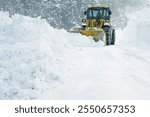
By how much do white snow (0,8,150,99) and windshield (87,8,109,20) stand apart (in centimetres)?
877

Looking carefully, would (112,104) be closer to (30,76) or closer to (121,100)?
(121,100)

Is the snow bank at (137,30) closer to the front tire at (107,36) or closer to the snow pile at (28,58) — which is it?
the front tire at (107,36)

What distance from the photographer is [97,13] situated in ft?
75.1

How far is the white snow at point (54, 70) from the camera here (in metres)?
8.47

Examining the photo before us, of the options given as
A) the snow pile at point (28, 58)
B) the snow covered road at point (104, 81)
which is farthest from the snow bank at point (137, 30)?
the snow covered road at point (104, 81)

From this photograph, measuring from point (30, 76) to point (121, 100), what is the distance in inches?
86.7

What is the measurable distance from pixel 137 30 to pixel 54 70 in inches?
1799

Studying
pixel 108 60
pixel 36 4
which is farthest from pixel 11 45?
pixel 36 4

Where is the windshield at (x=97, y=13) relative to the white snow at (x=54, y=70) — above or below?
below

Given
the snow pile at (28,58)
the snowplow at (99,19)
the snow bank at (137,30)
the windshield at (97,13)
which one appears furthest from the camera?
the snow bank at (137,30)

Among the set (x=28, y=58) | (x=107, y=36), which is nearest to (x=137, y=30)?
(x=107, y=36)

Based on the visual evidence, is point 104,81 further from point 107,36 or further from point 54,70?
point 107,36

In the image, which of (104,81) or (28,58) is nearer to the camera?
(104,81)

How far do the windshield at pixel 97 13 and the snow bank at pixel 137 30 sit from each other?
959 inches
